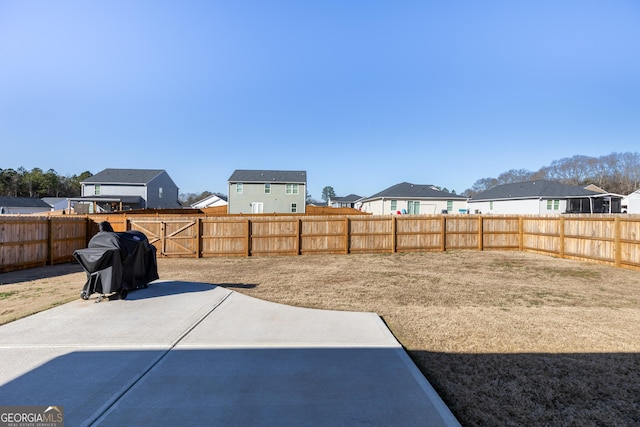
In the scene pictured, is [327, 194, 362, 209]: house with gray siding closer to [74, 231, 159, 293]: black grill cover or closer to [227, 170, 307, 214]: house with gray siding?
[227, 170, 307, 214]: house with gray siding

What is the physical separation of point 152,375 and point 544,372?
4274 mm

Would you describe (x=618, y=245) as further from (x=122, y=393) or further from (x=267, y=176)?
(x=267, y=176)

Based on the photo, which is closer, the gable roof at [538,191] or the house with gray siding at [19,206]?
the gable roof at [538,191]

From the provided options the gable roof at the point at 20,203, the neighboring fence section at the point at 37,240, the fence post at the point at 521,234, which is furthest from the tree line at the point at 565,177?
the neighboring fence section at the point at 37,240

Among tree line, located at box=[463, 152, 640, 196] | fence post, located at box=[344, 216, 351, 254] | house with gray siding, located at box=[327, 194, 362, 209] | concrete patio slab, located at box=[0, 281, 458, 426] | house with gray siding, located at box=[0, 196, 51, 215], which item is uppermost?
tree line, located at box=[463, 152, 640, 196]

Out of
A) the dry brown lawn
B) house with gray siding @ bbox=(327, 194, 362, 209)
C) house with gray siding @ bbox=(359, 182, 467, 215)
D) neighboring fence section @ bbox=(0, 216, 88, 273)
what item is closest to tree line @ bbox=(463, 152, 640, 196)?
house with gray siding @ bbox=(327, 194, 362, 209)

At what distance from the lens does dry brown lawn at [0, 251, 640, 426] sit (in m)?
3.10

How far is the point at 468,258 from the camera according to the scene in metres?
14.1

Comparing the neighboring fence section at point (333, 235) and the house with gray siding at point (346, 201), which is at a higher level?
the house with gray siding at point (346, 201)

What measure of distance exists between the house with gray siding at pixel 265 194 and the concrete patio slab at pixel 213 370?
95.2 feet

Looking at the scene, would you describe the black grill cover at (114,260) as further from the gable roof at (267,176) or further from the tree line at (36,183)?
the tree line at (36,183)

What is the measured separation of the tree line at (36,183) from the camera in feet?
184

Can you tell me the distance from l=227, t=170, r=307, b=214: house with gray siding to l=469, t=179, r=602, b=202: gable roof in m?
21.9

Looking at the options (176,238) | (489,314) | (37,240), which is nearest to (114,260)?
(489,314)
